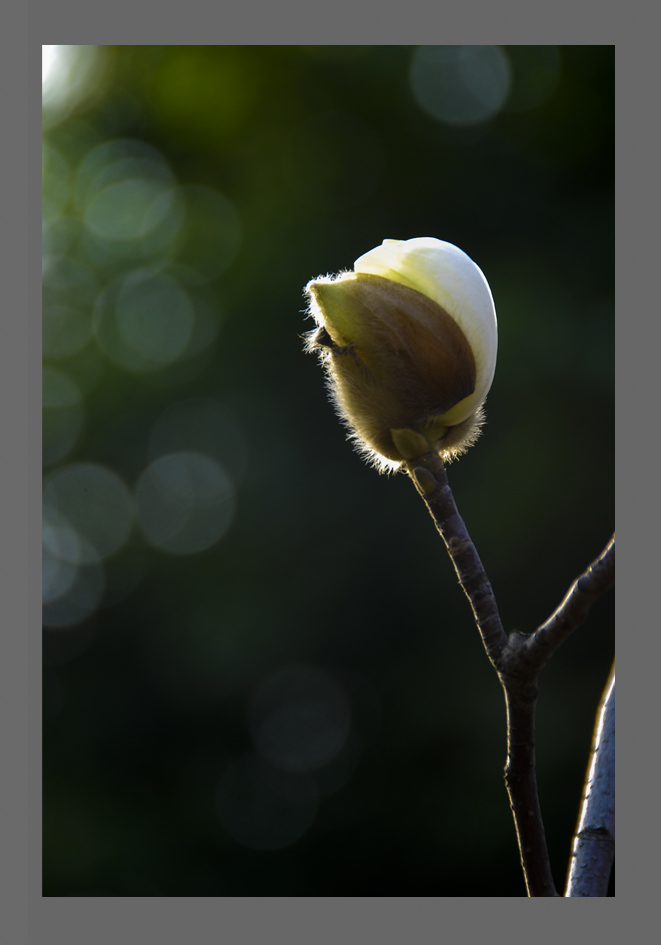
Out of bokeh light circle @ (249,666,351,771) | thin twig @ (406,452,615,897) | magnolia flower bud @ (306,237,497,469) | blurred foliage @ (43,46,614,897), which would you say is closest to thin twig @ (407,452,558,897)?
thin twig @ (406,452,615,897)

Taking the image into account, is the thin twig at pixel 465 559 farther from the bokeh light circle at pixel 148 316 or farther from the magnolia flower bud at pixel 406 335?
the bokeh light circle at pixel 148 316

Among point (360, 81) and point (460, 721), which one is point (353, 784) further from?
point (360, 81)

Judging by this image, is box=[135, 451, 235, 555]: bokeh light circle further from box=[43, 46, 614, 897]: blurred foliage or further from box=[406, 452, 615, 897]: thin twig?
box=[406, 452, 615, 897]: thin twig

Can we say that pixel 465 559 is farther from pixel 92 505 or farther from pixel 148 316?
pixel 148 316

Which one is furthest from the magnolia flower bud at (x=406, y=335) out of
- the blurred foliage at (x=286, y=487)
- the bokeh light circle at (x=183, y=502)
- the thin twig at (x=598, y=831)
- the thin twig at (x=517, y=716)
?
the bokeh light circle at (x=183, y=502)

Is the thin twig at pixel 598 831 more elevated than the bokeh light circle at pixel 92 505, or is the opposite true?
the bokeh light circle at pixel 92 505

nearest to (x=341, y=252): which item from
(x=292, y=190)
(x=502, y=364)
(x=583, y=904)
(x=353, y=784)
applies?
(x=292, y=190)
